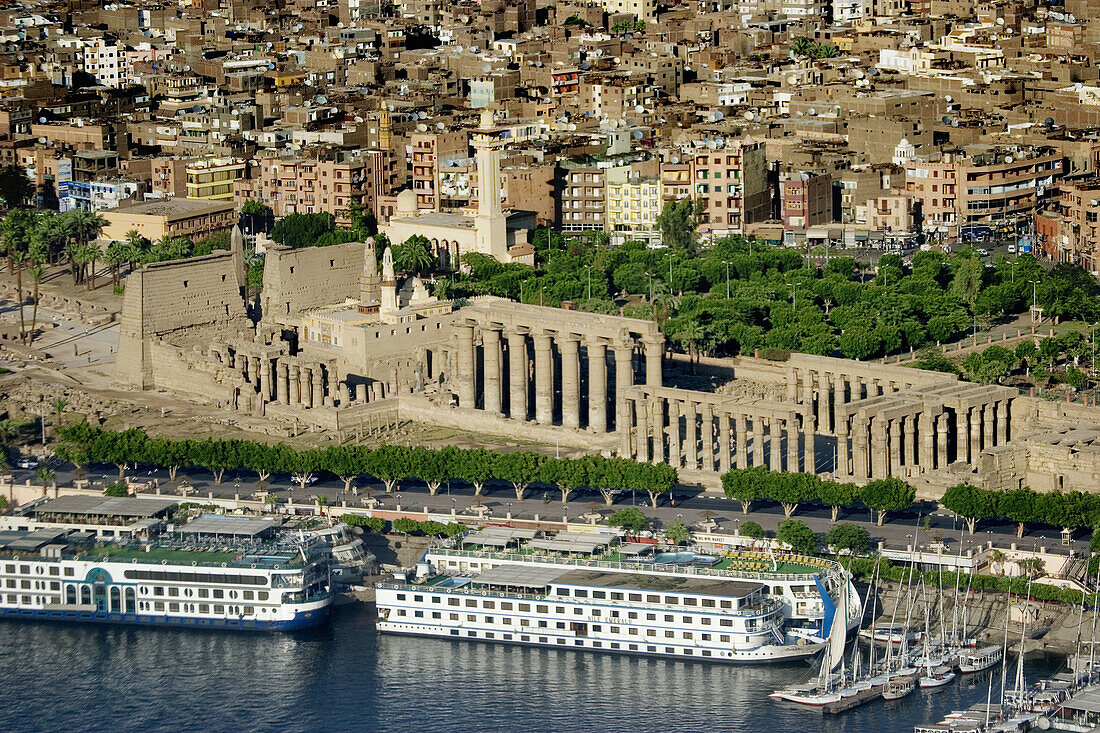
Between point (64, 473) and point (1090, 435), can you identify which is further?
point (64, 473)

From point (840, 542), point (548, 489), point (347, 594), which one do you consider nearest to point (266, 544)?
point (347, 594)

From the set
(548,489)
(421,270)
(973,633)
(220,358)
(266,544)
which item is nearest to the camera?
(973,633)

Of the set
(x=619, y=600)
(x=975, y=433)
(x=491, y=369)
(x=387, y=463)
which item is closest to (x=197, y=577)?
(x=387, y=463)

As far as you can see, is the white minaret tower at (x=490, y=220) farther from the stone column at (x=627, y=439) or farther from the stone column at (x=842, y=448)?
the stone column at (x=842, y=448)

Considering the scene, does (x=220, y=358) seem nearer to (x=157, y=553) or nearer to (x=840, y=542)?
(x=157, y=553)

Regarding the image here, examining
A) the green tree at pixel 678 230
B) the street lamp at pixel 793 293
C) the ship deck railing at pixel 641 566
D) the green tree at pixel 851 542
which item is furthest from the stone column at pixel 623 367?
the green tree at pixel 678 230

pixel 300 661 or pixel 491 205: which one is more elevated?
pixel 491 205
